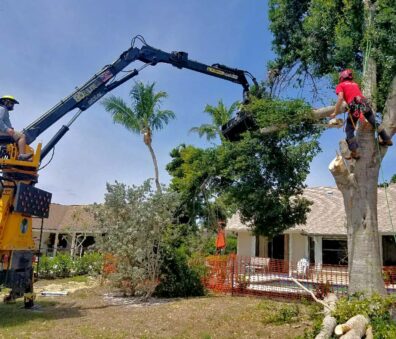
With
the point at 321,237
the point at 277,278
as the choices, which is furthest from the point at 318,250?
the point at 277,278

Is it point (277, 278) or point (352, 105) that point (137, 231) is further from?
point (352, 105)

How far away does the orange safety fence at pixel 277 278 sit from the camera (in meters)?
11.7

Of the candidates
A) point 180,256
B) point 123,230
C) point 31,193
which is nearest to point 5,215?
point 31,193

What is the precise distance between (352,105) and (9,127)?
7773mm

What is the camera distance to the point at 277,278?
13.0 meters

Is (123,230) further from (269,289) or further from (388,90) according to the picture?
(388,90)

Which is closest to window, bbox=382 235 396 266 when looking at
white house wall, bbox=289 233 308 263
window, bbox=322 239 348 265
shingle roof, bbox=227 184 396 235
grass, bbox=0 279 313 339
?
shingle roof, bbox=227 184 396 235

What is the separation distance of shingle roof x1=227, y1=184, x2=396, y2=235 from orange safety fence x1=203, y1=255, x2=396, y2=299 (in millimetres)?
7785

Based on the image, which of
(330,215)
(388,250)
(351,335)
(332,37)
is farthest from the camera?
(330,215)

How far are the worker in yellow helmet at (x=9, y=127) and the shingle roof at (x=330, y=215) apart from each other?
45.9 feet

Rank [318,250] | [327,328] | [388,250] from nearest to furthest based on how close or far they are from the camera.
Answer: [327,328]
[388,250]
[318,250]

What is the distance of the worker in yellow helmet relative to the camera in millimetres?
9883

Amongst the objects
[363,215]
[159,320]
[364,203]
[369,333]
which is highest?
[364,203]

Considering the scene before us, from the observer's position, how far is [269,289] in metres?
12.9
